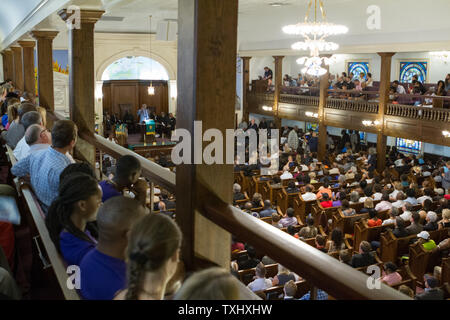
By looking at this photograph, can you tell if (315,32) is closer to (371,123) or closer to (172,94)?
(371,123)

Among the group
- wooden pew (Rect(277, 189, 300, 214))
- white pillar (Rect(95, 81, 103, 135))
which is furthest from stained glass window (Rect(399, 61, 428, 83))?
white pillar (Rect(95, 81, 103, 135))

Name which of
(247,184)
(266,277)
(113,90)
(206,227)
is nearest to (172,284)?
(206,227)

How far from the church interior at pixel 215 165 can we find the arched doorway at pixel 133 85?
0.13m

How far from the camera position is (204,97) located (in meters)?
2.37

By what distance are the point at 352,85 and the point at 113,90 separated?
42.5 ft

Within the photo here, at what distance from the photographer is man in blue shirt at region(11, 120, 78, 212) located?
3436 mm

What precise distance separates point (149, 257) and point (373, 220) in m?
7.85

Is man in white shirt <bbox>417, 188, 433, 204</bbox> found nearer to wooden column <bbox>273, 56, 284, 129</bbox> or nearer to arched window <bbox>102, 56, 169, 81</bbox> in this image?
wooden column <bbox>273, 56, 284, 129</bbox>

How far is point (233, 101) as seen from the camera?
2469mm

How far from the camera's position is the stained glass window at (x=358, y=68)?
72.7ft

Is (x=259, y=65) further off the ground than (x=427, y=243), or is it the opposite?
(x=259, y=65)

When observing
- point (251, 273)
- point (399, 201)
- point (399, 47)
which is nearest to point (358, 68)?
point (399, 47)
